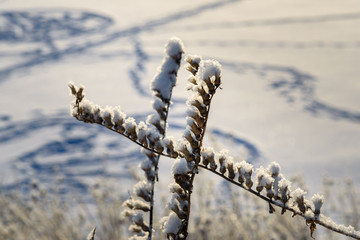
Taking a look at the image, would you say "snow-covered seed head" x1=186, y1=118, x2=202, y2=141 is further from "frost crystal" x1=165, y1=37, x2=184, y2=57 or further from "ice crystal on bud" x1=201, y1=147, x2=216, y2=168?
"frost crystal" x1=165, y1=37, x2=184, y2=57

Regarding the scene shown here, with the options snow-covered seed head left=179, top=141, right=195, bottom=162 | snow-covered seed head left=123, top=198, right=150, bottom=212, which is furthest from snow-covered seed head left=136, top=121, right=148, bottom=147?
snow-covered seed head left=123, top=198, right=150, bottom=212

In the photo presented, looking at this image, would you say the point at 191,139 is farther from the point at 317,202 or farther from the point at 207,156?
the point at 317,202

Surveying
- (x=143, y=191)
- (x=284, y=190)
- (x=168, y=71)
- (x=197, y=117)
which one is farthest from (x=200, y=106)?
(x=143, y=191)

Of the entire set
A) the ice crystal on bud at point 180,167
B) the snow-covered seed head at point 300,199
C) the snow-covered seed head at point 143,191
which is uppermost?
the ice crystal on bud at point 180,167

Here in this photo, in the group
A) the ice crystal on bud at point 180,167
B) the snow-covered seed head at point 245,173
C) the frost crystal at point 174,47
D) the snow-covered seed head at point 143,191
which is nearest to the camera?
the ice crystal on bud at point 180,167

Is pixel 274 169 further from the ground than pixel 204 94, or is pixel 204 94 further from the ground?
pixel 204 94

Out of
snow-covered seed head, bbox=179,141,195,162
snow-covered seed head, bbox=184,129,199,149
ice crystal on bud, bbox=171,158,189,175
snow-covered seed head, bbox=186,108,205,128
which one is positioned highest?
snow-covered seed head, bbox=186,108,205,128

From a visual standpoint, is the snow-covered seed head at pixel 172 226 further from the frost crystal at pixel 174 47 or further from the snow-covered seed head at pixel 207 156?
the frost crystal at pixel 174 47

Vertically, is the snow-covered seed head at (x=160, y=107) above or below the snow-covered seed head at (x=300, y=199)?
above

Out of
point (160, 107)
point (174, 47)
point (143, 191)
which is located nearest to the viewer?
point (174, 47)

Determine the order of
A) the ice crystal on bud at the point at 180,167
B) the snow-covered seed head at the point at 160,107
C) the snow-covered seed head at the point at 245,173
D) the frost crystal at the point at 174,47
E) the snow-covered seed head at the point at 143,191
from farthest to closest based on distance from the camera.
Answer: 1. the snow-covered seed head at the point at 143,191
2. the snow-covered seed head at the point at 160,107
3. the frost crystal at the point at 174,47
4. the snow-covered seed head at the point at 245,173
5. the ice crystal on bud at the point at 180,167

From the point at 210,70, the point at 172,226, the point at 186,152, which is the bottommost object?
the point at 172,226

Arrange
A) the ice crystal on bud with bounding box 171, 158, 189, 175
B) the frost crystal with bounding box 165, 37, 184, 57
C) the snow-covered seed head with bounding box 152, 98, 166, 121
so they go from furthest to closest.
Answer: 1. the snow-covered seed head with bounding box 152, 98, 166, 121
2. the frost crystal with bounding box 165, 37, 184, 57
3. the ice crystal on bud with bounding box 171, 158, 189, 175

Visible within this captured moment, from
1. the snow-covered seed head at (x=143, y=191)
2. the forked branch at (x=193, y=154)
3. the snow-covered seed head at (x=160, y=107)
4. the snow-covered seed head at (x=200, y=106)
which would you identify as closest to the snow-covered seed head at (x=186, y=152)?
the forked branch at (x=193, y=154)
